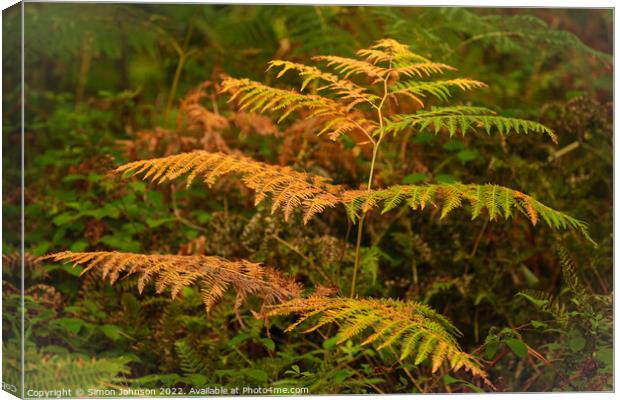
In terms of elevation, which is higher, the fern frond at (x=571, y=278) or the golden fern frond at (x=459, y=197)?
the golden fern frond at (x=459, y=197)

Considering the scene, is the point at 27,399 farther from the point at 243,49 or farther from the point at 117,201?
the point at 243,49

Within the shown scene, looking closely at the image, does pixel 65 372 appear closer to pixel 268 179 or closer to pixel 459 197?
pixel 268 179

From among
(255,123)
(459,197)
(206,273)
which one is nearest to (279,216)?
(255,123)

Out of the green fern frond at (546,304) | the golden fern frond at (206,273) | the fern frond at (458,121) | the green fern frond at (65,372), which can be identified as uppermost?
the fern frond at (458,121)

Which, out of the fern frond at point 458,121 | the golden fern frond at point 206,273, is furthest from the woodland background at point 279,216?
the fern frond at point 458,121

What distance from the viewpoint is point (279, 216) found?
13.4ft

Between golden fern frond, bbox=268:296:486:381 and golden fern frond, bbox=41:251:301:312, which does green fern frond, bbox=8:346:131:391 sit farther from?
golden fern frond, bbox=268:296:486:381

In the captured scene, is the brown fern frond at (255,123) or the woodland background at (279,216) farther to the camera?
the brown fern frond at (255,123)

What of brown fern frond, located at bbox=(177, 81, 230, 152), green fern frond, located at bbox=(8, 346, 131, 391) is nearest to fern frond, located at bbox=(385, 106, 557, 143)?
brown fern frond, located at bbox=(177, 81, 230, 152)

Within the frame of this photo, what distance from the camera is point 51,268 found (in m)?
3.86

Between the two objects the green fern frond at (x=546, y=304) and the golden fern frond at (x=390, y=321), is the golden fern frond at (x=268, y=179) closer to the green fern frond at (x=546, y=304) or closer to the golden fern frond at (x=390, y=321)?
the golden fern frond at (x=390, y=321)

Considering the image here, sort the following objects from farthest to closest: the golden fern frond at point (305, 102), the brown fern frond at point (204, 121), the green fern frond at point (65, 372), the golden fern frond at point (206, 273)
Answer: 1. the brown fern frond at point (204, 121)
2. the green fern frond at point (65, 372)
3. the golden fern frond at point (305, 102)
4. the golden fern frond at point (206, 273)

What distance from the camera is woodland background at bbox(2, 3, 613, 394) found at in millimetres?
3787

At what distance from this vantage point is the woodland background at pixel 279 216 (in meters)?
3.79
